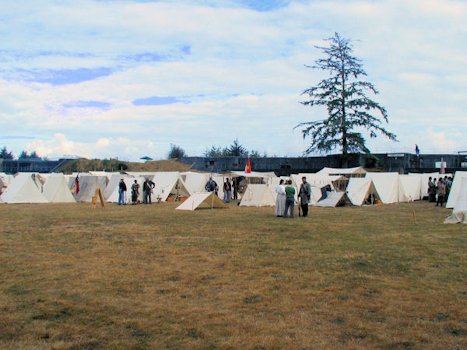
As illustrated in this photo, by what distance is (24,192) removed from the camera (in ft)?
97.7

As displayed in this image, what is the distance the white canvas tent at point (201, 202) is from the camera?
23.0 m

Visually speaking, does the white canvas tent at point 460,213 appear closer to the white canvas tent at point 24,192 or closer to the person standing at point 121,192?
the person standing at point 121,192

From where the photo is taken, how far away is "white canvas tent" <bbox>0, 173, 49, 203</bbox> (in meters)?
29.5

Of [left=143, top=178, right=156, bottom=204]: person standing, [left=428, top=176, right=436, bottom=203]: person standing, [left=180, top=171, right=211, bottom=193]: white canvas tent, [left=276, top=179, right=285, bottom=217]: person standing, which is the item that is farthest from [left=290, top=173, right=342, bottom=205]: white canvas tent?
[left=276, top=179, right=285, bottom=217]: person standing

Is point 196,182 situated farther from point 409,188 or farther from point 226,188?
point 409,188

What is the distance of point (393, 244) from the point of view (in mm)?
11703

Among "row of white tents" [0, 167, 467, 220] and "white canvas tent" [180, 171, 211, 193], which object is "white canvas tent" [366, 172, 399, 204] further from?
"white canvas tent" [180, 171, 211, 193]

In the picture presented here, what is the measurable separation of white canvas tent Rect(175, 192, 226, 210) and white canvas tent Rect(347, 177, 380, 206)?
717 cm

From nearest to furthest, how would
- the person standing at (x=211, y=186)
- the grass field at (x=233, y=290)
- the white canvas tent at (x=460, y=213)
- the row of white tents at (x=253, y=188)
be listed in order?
the grass field at (x=233, y=290) → the white canvas tent at (x=460, y=213) → the row of white tents at (x=253, y=188) → the person standing at (x=211, y=186)

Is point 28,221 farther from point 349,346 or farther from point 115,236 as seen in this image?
point 349,346

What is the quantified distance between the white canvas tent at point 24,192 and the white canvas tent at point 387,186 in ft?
60.5

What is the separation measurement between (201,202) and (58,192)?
11580mm

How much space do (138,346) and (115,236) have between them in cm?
849

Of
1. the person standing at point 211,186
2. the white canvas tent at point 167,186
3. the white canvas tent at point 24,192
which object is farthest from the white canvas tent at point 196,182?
the white canvas tent at point 24,192
